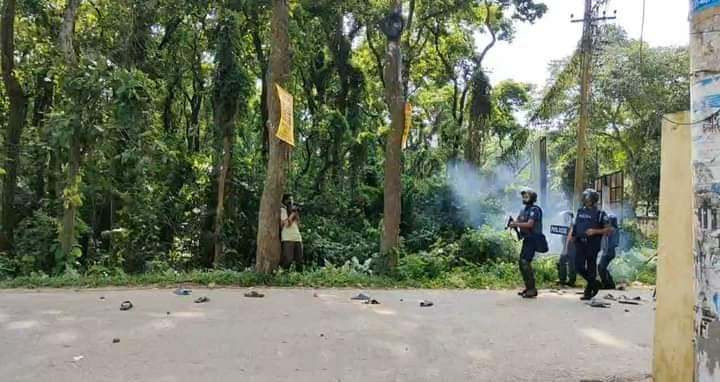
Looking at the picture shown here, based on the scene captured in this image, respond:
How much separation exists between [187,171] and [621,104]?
19.1 meters

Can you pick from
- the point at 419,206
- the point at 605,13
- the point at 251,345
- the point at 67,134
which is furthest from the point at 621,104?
the point at 251,345

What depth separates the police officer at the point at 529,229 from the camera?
27.3 feet

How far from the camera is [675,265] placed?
4016 mm

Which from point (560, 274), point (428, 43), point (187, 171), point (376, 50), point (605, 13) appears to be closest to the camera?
point (560, 274)

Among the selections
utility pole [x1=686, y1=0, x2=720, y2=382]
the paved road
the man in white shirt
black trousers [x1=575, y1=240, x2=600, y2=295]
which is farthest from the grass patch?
utility pole [x1=686, y1=0, x2=720, y2=382]

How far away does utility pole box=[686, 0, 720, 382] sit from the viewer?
2705 mm

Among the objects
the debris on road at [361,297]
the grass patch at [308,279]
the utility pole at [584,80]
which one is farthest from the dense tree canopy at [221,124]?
the debris on road at [361,297]

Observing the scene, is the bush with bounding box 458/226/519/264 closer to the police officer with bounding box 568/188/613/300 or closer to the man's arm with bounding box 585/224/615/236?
the police officer with bounding box 568/188/613/300

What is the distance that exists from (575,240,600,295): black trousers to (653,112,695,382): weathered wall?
161 inches

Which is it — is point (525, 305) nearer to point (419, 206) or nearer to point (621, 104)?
point (419, 206)

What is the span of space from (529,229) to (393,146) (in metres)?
3.59

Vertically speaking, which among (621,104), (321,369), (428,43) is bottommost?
(321,369)

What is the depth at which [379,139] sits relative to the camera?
20109 millimetres

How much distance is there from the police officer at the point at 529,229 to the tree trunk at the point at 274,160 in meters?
4.16
